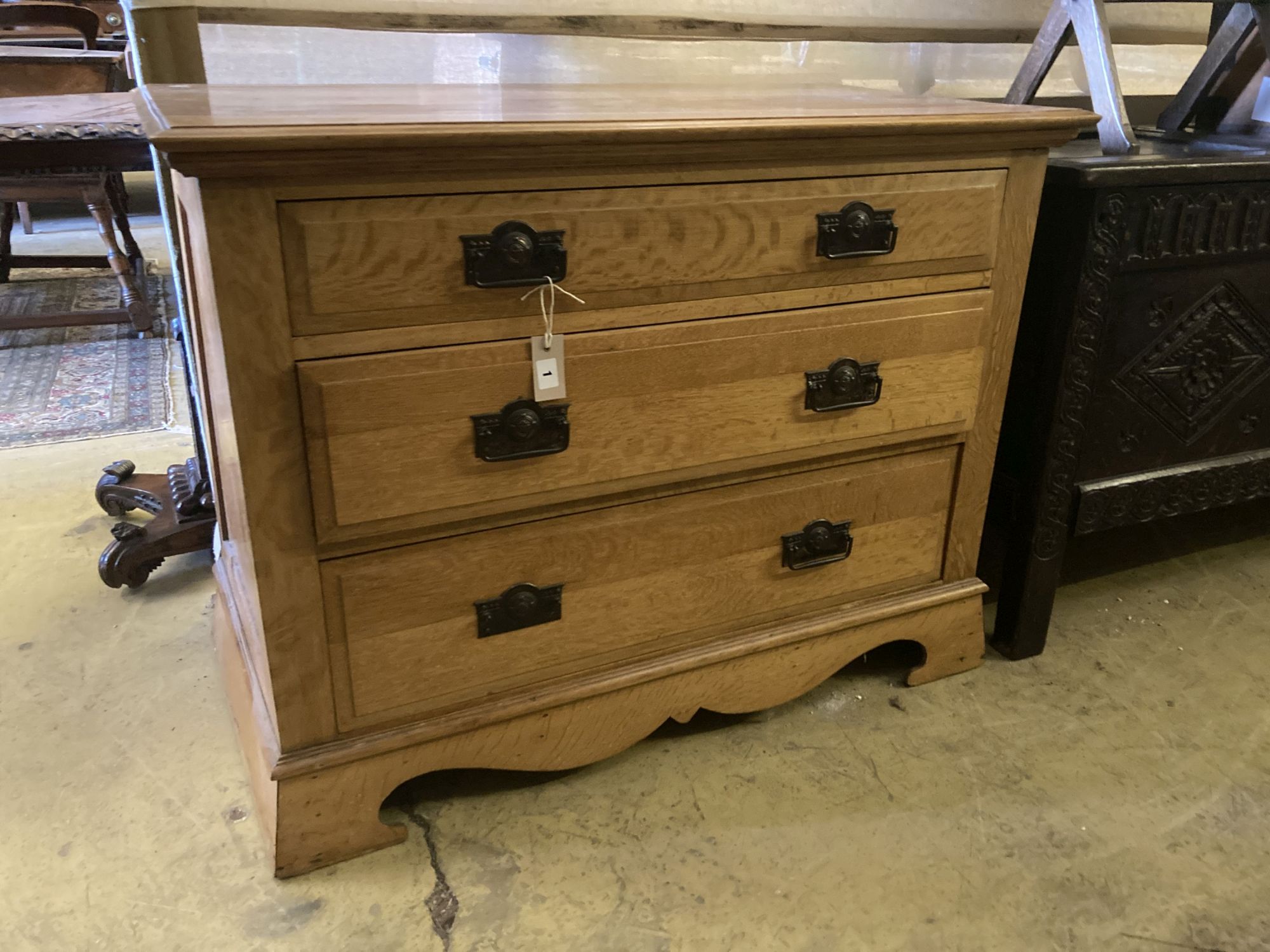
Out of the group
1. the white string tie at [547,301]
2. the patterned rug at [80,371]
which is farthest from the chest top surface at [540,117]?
the patterned rug at [80,371]

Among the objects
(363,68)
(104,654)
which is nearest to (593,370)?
(363,68)

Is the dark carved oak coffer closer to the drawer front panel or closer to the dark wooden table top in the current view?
the drawer front panel

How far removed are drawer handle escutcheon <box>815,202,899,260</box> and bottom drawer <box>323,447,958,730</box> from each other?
28cm

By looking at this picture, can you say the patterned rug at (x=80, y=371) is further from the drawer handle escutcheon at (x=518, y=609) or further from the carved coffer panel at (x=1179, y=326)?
the carved coffer panel at (x=1179, y=326)

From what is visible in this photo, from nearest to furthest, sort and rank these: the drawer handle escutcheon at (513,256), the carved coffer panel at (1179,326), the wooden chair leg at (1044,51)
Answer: the drawer handle escutcheon at (513,256) < the carved coffer panel at (1179,326) < the wooden chair leg at (1044,51)

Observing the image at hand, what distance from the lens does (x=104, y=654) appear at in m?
1.46

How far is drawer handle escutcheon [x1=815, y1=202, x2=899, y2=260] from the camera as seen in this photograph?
1.08m

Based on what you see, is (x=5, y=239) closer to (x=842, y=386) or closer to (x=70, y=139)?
(x=70, y=139)

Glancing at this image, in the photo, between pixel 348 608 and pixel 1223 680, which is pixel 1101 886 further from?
pixel 348 608

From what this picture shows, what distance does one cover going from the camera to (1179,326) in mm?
1359

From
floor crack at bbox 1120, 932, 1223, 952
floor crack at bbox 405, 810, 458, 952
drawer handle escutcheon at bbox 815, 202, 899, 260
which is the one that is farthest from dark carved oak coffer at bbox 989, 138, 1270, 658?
→ floor crack at bbox 405, 810, 458, 952

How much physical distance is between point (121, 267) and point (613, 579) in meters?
2.47

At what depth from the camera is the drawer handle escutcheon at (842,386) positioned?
1156 millimetres

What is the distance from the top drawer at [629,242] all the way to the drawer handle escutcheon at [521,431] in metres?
0.10
